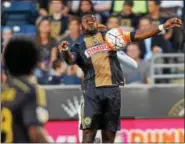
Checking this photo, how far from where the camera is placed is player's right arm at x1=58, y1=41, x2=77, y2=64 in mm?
8766

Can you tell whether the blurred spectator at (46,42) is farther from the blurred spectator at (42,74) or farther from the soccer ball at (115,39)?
the soccer ball at (115,39)

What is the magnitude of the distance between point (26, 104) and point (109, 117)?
12.7 ft

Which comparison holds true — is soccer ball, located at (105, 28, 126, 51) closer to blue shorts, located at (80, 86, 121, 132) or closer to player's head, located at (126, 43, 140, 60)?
blue shorts, located at (80, 86, 121, 132)

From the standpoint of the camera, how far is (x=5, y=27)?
14.1 metres

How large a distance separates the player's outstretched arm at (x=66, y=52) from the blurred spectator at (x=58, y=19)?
4841 mm

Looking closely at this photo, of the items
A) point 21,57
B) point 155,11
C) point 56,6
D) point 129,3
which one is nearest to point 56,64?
point 56,6

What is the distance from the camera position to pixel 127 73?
12.6 m

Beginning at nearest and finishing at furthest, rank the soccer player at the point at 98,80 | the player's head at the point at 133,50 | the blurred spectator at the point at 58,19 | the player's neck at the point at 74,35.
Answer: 1. the soccer player at the point at 98,80
2. the player's head at the point at 133,50
3. the player's neck at the point at 74,35
4. the blurred spectator at the point at 58,19

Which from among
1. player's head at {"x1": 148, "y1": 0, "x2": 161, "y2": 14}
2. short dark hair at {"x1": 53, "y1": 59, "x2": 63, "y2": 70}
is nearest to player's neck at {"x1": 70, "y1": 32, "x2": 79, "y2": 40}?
short dark hair at {"x1": 53, "y1": 59, "x2": 63, "y2": 70}

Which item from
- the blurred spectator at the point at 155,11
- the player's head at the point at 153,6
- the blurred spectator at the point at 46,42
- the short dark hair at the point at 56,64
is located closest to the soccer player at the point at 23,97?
the short dark hair at the point at 56,64

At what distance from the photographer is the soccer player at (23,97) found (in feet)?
17.0

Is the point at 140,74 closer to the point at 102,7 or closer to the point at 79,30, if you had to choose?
the point at 79,30

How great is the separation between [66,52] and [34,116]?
144 inches

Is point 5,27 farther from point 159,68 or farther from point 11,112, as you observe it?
point 11,112
